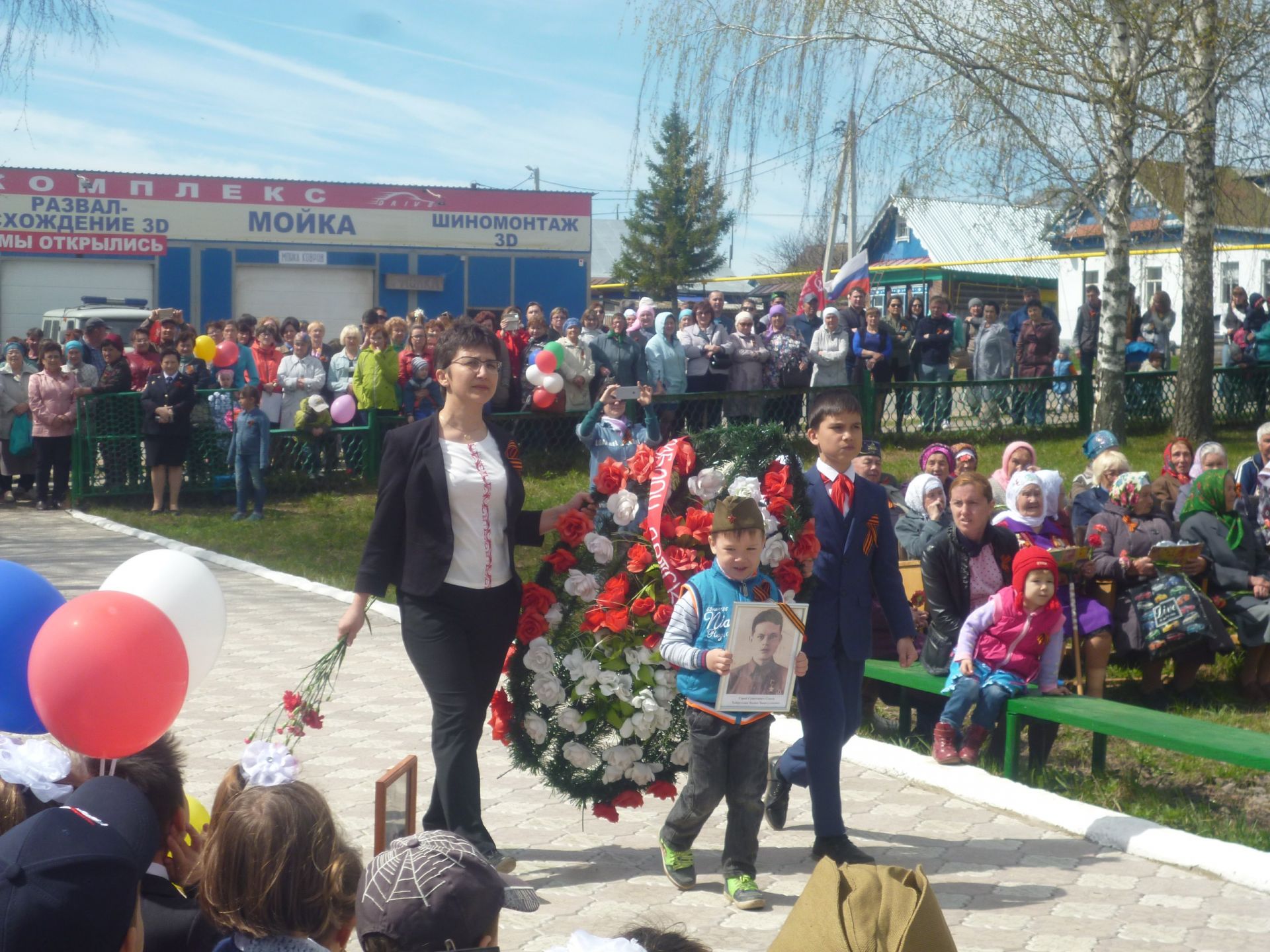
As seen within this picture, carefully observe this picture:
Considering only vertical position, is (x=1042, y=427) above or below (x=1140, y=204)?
below

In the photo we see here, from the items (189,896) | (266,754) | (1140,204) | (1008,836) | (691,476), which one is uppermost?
(1140,204)

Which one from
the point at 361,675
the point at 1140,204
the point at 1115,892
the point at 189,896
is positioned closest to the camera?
the point at 189,896

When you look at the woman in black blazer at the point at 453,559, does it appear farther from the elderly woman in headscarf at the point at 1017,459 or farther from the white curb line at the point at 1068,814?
the elderly woman in headscarf at the point at 1017,459

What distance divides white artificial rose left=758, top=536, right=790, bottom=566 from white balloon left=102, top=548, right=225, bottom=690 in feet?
6.62

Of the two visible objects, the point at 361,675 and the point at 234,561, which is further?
the point at 234,561

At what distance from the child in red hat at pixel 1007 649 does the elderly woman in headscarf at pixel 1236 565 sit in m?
2.46

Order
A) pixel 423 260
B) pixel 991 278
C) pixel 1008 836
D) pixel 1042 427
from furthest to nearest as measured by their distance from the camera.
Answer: pixel 991 278
pixel 423 260
pixel 1042 427
pixel 1008 836

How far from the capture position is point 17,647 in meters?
3.76

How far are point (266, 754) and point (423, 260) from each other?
28.5 m

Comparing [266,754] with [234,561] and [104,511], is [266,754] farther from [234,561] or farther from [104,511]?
[104,511]

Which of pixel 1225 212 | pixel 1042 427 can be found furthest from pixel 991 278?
pixel 1225 212

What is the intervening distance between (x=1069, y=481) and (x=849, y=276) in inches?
289

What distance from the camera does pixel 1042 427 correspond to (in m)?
17.5

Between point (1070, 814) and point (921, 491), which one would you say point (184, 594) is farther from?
point (921, 491)
